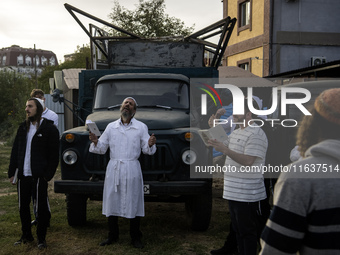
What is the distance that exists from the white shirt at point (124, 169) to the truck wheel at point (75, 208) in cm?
110

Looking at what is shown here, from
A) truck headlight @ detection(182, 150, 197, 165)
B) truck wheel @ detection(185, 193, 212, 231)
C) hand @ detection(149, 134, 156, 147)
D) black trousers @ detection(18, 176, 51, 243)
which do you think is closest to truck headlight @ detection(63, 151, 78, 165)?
black trousers @ detection(18, 176, 51, 243)

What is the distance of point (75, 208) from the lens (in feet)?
22.1

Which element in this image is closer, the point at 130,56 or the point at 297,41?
the point at 130,56

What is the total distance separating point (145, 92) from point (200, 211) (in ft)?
6.76

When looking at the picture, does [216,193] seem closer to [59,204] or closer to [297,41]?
[59,204]

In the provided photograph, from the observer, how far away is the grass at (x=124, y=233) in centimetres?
579

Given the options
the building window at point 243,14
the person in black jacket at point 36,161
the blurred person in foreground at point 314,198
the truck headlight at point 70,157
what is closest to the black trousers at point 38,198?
the person in black jacket at point 36,161

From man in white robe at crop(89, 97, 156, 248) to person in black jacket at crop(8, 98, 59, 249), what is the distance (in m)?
0.58

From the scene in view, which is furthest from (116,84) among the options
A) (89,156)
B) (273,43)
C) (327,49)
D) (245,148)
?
(327,49)

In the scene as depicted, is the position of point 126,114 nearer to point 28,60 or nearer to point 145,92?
point 145,92

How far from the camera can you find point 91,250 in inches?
228

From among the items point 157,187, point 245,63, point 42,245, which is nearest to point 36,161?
point 42,245

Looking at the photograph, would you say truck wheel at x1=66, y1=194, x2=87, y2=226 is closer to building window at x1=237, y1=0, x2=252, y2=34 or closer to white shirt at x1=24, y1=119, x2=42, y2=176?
white shirt at x1=24, y1=119, x2=42, y2=176

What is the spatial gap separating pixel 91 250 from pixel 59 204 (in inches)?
114
